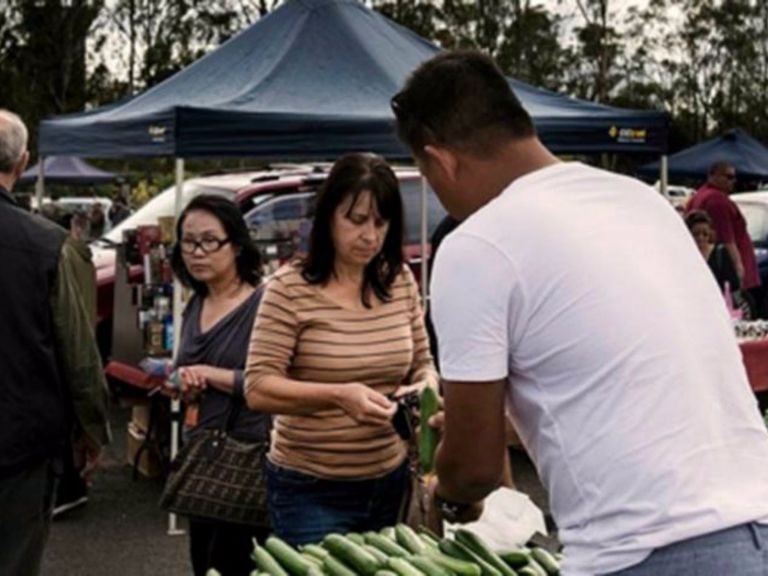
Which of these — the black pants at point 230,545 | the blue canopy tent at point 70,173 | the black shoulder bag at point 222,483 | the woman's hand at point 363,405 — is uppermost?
the woman's hand at point 363,405

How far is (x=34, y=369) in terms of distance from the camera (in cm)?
379

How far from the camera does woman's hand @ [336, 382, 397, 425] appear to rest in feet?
11.1

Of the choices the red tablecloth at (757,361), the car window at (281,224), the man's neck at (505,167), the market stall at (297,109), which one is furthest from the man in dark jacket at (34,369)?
the red tablecloth at (757,361)

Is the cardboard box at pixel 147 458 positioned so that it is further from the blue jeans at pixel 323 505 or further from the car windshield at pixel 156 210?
the blue jeans at pixel 323 505

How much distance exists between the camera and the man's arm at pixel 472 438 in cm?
201

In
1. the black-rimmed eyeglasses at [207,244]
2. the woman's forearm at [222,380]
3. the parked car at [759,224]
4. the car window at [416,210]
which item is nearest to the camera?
the woman's forearm at [222,380]

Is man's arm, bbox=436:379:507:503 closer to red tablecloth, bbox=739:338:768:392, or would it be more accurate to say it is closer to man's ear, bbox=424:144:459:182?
man's ear, bbox=424:144:459:182

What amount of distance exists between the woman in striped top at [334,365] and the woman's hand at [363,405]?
3 centimetres

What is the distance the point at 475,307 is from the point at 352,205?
1.68 metres

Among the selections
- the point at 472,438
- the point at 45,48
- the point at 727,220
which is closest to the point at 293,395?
the point at 472,438

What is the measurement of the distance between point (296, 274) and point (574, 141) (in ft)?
15.5

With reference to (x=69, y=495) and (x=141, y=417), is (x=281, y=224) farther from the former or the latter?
(x=69, y=495)

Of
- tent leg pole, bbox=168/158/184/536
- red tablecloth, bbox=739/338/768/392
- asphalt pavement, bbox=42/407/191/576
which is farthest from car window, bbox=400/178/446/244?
tent leg pole, bbox=168/158/184/536

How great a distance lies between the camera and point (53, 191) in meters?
47.2
